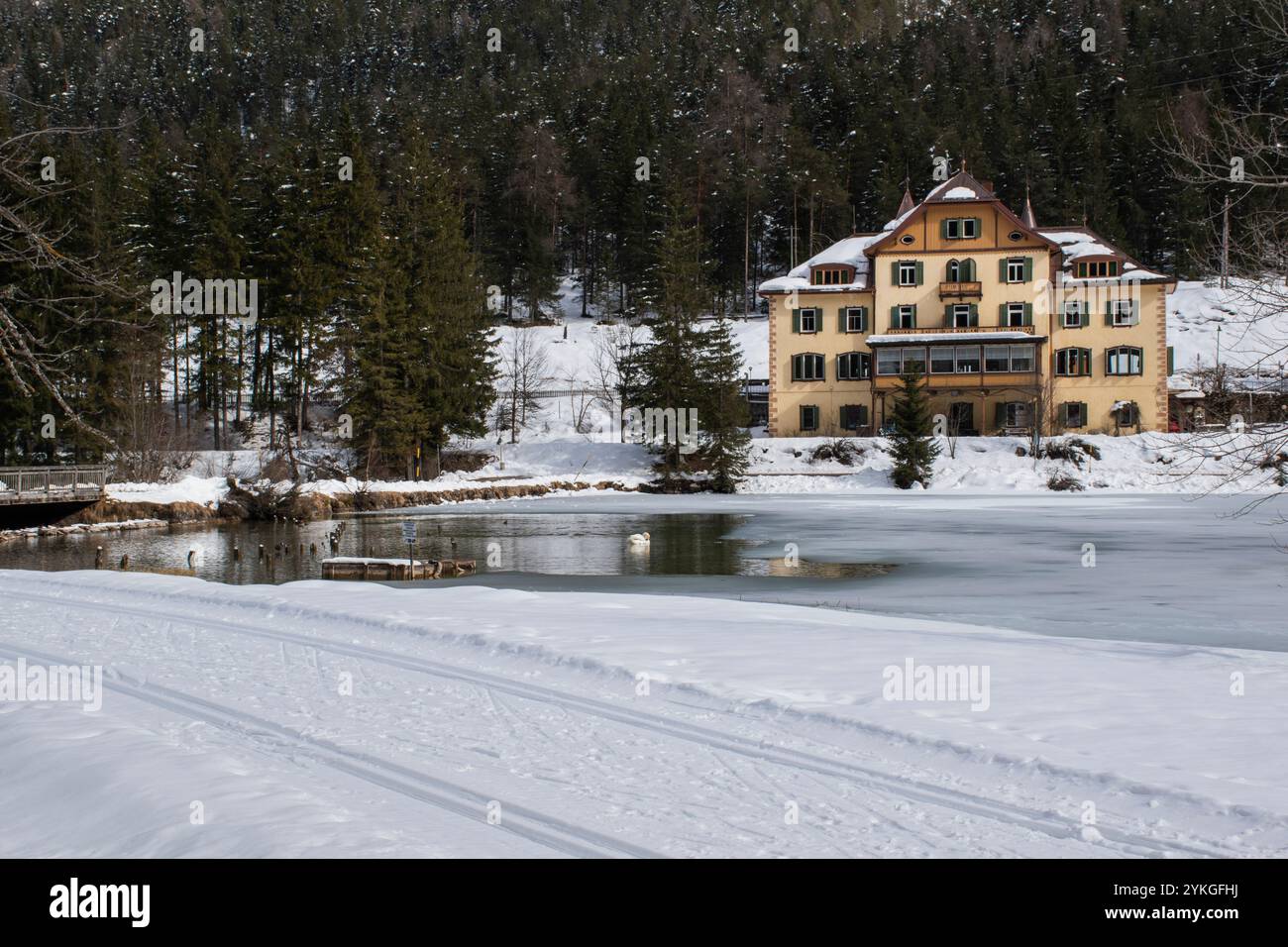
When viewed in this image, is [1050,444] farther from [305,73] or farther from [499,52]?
[305,73]

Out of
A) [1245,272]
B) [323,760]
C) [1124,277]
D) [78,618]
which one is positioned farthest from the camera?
[1124,277]

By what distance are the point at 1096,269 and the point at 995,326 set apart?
6522 millimetres

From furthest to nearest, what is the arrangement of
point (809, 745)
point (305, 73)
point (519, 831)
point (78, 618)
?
1. point (305, 73)
2. point (78, 618)
3. point (809, 745)
4. point (519, 831)

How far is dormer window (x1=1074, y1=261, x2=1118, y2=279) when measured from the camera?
58438mm

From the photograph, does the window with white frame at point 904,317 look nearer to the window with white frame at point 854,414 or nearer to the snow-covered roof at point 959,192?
the window with white frame at point 854,414

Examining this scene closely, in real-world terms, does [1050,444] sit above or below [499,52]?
below

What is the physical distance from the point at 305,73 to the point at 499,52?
28.7 metres

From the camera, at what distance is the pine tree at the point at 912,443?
49844 mm

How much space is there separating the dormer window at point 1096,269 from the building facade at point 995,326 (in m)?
0.06

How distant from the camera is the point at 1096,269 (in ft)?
192

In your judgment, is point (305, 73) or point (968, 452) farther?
point (305, 73)

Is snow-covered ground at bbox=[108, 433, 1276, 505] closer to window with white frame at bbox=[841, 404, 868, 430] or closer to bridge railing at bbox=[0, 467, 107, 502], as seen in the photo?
window with white frame at bbox=[841, 404, 868, 430]
